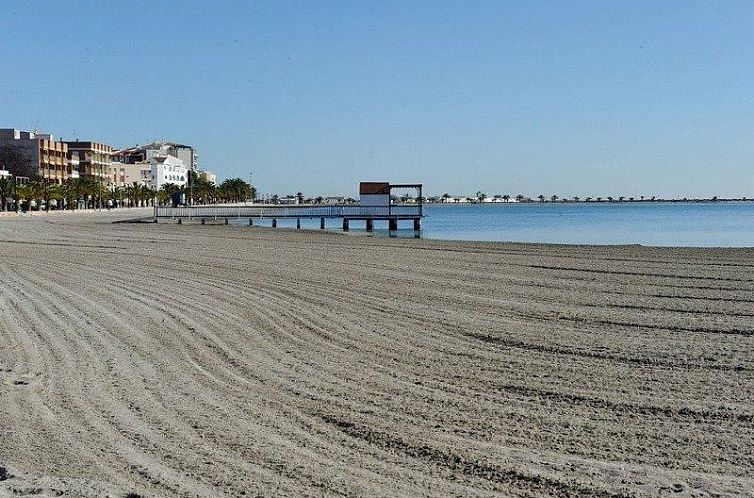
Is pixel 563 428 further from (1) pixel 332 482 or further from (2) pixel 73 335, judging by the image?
(2) pixel 73 335

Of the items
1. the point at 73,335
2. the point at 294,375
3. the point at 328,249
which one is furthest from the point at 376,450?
the point at 328,249

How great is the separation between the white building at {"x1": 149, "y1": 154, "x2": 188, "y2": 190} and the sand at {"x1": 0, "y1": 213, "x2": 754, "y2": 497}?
143 m

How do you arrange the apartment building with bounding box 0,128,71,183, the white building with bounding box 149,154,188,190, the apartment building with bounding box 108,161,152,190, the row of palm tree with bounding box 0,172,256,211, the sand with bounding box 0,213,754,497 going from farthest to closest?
the white building with bounding box 149,154,188,190, the apartment building with bounding box 108,161,152,190, the apartment building with bounding box 0,128,71,183, the row of palm tree with bounding box 0,172,256,211, the sand with bounding box 0,213,754,497

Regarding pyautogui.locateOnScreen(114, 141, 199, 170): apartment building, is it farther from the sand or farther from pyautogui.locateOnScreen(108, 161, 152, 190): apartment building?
Result: the sand

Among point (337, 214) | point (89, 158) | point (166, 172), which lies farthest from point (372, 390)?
point (166, 172)

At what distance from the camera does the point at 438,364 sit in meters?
9.06

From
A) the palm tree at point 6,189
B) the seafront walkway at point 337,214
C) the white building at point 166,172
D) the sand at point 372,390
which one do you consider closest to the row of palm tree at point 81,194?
the palm tree at point 6,189

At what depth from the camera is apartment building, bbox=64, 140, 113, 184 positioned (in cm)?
12875

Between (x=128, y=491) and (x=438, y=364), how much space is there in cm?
449

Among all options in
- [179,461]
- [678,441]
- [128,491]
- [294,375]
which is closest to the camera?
[128,491]

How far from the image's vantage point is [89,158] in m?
131

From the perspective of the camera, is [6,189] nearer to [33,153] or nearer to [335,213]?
[33,153]

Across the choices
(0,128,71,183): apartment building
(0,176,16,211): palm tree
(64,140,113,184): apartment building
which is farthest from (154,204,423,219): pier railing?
(64,140,113,184): apartment building

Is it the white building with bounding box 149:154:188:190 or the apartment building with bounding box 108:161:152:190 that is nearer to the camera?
the apartment building with bounding box 108:161:152:190
